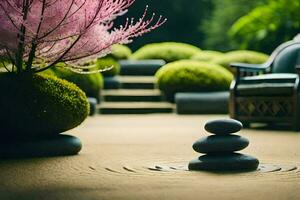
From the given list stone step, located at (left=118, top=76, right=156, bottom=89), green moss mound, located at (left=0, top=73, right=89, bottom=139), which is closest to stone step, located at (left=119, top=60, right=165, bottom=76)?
stone step, located at (left=118, top=76, right=156, bottom=89)

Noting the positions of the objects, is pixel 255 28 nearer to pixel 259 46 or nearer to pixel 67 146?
pixel 259 46

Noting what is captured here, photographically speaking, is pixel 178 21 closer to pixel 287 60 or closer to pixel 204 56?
pixel 204 56

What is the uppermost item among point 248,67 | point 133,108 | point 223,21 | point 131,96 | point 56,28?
point 223,21

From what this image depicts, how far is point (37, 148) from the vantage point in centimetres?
484

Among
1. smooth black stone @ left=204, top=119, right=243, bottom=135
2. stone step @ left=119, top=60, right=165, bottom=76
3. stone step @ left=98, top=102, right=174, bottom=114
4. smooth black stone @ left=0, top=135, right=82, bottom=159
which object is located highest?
stone step @ left=119, top=60, right=165, bottom=76

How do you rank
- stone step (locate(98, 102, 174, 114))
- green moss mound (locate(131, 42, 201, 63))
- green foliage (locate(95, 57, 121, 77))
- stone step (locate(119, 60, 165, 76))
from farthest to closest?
green moss mound (locate(131, 42, 201, 63)) → stone step (locate(119, 60, 165, 76)) → green foliage (locate(95, 57, 121, 77)) → stone step (locate(98, 102, 174, 114))

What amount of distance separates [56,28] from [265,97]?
3.51m

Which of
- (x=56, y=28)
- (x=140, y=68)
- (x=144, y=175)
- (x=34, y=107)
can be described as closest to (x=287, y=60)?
(x=56, y=28)

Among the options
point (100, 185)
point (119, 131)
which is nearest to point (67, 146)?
point (100, 185)

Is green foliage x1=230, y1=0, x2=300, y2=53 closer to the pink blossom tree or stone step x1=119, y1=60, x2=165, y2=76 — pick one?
stone step x1=119, y1=60, x2=165, y2=76

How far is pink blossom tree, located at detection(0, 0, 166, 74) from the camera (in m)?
4.78

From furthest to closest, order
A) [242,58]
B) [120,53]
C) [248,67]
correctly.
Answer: [120,53]
[242,58]
[248,67]

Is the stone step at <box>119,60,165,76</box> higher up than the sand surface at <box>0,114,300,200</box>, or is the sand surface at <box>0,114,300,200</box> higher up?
the stone step at <box>119,60,165,76</box>

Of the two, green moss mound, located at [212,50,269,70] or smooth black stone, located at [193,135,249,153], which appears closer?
smooth black stone, located at [193,135,249,153]
